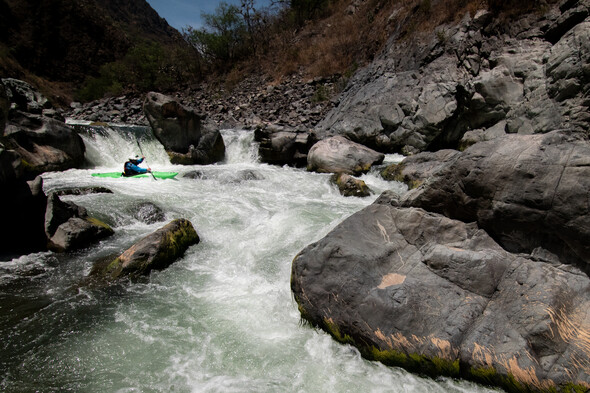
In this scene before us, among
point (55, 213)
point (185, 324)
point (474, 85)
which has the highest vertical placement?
point (474, 85)

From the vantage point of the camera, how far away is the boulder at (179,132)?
1121 cm

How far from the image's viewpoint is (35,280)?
3969 mm

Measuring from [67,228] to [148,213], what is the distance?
1.48 m

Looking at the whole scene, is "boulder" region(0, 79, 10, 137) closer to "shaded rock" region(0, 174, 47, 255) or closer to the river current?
"shaded rock" region(0, 174, 47, 255)

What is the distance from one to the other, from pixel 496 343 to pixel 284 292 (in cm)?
233

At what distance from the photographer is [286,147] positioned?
11.6 m

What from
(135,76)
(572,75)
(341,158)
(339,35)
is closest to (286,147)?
(341,158)

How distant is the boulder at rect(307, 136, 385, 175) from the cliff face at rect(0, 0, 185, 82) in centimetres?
2291

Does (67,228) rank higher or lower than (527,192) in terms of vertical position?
lower

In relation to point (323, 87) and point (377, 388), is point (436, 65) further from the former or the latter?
point (377, 388)

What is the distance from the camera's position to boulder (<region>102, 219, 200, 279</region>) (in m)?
4.21

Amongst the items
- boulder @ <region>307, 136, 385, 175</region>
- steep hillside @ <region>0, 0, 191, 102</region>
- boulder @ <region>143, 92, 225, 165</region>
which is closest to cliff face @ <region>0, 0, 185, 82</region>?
steep hillside @ <region>0, 0, 191, 102</region>

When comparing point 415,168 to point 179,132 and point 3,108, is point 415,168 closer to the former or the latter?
point 179,132

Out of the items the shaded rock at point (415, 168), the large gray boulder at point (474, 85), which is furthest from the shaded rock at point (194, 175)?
the shaded rock at point (415, 168)
